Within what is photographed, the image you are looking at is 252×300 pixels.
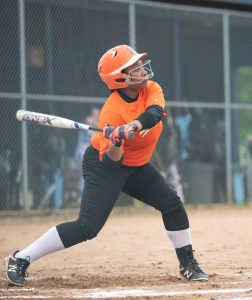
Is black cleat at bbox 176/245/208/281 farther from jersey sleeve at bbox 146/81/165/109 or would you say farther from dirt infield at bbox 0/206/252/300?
jersey sleeve at bbox 146/81/165/109

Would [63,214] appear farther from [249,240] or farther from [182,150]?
[249,240]

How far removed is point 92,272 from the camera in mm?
5918

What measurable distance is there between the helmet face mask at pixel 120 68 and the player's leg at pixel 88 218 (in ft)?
1.78

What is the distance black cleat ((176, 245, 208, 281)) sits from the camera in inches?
210

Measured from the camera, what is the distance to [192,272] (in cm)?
534

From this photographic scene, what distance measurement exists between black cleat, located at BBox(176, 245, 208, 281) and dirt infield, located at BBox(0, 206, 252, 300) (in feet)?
0.23

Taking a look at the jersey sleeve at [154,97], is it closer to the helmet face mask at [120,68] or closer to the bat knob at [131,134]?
the helmet face mask at [120,68]

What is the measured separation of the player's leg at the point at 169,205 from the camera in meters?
5.32

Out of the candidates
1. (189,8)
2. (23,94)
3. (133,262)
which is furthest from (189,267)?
(189,8)

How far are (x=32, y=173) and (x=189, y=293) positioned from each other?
705 cm

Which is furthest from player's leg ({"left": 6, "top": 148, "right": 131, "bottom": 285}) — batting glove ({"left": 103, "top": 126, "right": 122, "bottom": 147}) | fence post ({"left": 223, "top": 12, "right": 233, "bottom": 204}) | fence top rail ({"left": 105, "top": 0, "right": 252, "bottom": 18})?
fence post ({"left": 223, "top": 12, "right": 233, "bottom": 204})

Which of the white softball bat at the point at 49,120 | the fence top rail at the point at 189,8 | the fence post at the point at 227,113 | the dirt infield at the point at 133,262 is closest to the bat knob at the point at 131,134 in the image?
the white softball bat at the point at 49,120

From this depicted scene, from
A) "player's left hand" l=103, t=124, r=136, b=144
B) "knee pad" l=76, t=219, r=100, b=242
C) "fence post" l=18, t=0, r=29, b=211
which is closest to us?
"player's left hand" l=103, t=124, r=136, b=144

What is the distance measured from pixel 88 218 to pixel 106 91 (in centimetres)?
745
